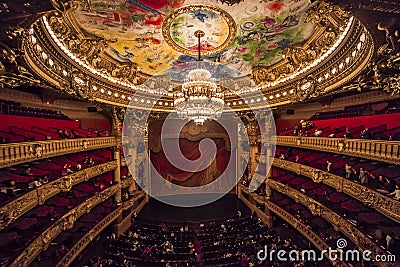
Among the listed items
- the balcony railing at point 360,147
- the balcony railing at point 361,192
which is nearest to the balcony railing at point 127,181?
the balcony railing at point 361,192

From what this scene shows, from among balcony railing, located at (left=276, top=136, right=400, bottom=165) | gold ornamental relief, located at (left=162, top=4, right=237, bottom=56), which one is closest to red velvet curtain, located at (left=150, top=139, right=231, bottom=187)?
balcony railing, located at (left=276, top=136, right=400, bottom=165)

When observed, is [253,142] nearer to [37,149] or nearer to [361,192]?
[361,192]

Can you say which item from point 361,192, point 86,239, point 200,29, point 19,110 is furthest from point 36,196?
point 361,192

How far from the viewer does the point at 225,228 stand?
11117 millimetres

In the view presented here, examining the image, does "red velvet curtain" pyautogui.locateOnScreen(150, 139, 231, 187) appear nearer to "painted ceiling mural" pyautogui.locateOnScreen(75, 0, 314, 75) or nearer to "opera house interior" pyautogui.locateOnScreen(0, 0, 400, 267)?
"opera house interior" pyautogui.locateOnScreen(0, 0, 400, 267)

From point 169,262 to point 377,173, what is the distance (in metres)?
7.48

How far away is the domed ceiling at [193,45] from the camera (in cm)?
705

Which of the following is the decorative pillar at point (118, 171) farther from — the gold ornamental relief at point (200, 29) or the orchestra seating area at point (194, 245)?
the gold ornamental relief at point (200, 29)

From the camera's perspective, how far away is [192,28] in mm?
8438

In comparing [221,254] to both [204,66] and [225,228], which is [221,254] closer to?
[225,228]

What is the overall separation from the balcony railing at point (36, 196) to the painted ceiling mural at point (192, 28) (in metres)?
5.20

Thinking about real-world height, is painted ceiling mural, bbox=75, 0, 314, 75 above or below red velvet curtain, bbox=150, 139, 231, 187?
above

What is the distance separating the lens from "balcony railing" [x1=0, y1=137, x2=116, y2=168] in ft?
18.2

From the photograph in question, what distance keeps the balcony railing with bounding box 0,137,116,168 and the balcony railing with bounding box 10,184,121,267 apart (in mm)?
2070
